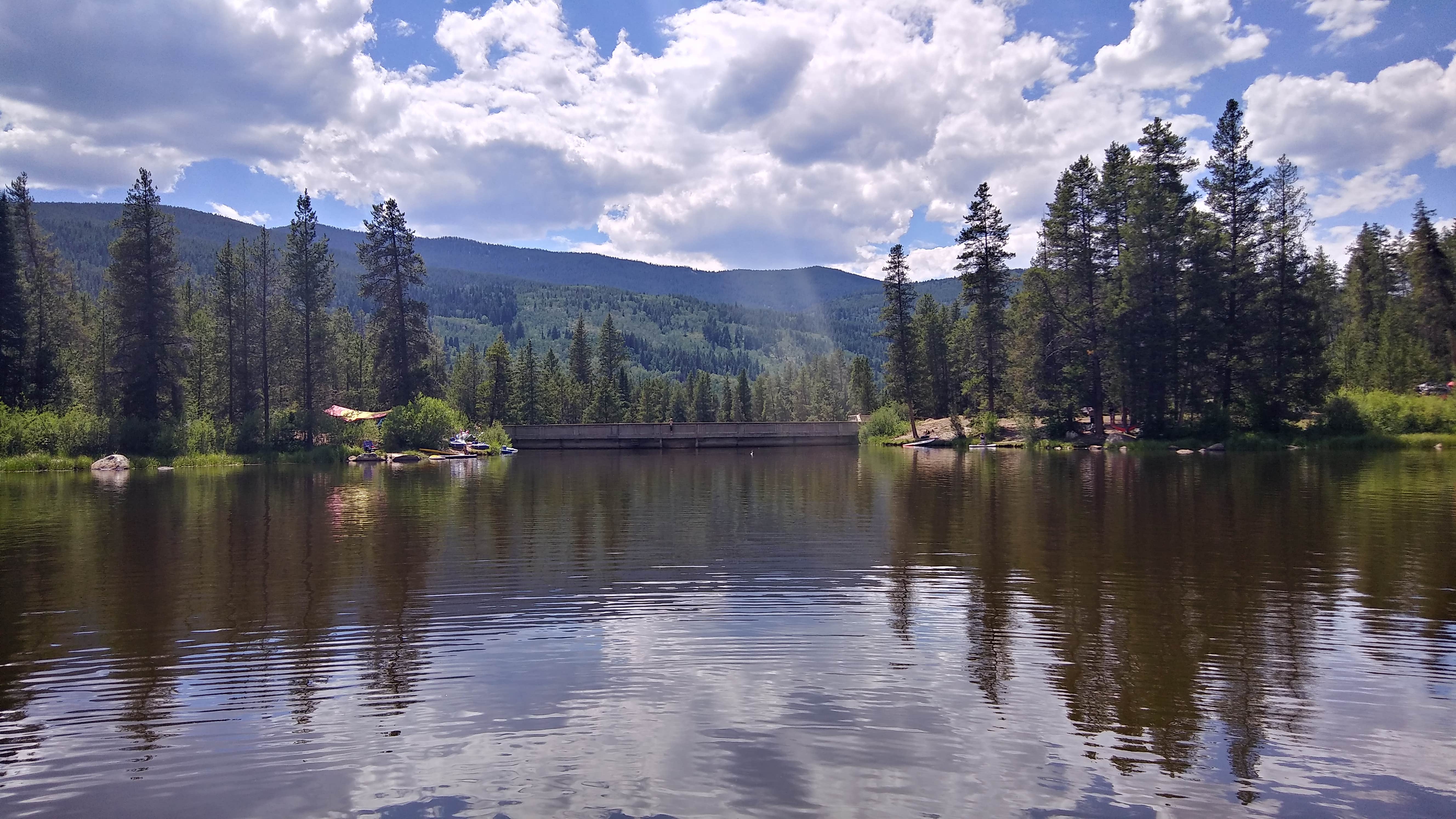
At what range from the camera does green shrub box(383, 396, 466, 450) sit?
6738 cm

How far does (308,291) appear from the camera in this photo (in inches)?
2751

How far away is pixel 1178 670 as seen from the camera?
9.87 metres

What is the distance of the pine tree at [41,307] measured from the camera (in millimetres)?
57688

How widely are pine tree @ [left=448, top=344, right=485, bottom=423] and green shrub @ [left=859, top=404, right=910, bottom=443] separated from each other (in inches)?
1974

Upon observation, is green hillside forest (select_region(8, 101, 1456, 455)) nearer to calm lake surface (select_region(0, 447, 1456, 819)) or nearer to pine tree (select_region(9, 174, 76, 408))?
pine tree (select_region(9, 174, 76, 408))

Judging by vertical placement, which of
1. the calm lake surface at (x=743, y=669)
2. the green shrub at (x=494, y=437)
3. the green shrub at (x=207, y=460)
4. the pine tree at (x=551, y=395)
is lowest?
the calm lake surface at (x=743, y=669)

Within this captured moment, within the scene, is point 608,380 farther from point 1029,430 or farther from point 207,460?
point 1029,430

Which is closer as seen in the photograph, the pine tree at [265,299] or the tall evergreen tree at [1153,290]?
the tall evergreen tree at [1153,290]

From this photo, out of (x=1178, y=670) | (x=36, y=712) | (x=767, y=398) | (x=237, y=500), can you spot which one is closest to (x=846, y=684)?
(x=1178, y=670)

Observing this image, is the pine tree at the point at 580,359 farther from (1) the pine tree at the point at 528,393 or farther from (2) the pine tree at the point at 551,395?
(1) the pine tree at the point at 528,393

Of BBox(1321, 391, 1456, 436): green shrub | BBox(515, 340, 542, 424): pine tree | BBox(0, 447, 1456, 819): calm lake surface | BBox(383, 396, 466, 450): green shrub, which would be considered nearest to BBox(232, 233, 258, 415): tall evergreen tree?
BBox(383, 396, 466, 450): green shrub

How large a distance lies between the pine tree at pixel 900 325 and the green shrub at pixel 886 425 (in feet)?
3.83

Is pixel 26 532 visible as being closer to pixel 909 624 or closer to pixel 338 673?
pixel 338 673

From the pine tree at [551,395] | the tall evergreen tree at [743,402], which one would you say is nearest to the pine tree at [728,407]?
the tall evergreen tree at [743,402]
